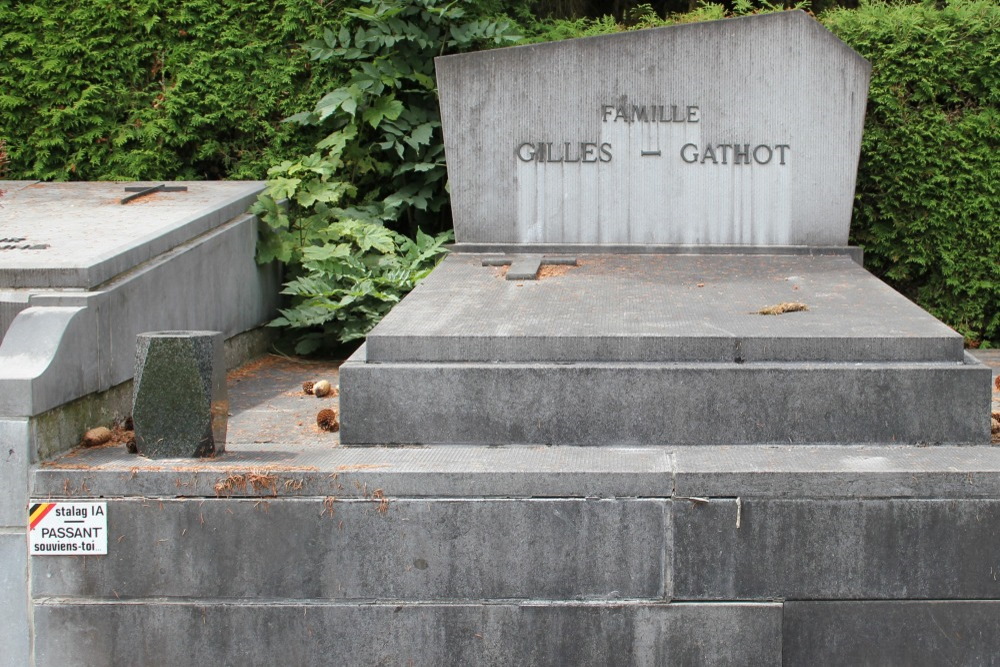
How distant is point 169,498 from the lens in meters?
4.20

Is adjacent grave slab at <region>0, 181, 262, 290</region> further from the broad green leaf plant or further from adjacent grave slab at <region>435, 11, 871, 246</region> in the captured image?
adjacent grave slab at <region>435, 11, 871, 246</region>

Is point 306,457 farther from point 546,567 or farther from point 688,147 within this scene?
point 688,147

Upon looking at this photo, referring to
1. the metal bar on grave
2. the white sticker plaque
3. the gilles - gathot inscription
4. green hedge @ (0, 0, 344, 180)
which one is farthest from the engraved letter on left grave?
green hedge @ (0, 0, 344, 180)

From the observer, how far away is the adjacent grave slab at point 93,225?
507 cm

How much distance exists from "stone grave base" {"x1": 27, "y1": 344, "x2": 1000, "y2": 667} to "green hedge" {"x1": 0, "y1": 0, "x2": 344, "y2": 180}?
453 centimetres

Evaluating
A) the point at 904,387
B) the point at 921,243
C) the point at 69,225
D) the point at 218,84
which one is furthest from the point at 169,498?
the point at 921,243

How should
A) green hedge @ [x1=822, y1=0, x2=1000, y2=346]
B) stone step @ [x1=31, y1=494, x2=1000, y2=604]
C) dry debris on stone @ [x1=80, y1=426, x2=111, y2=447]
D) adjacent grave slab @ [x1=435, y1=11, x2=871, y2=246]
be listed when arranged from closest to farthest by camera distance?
stone step @ [x1=31, y1=494, x2=1000, y2=604] < dry debris on stone @ [x1=80, y1=426, x2=111, y2=447] < adjacent grave slab @ [x1=435, y1=11, x2=871, y2=246] < green hedge @ [x1=822, y1=0, x2=1000, y2=346]

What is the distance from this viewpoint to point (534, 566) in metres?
4.15

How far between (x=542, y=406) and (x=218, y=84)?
189 inches

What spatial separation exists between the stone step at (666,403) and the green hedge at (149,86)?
4.08m

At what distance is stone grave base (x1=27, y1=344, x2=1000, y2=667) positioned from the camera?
4109 mm

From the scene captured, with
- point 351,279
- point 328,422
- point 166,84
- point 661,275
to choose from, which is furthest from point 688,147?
point 166,84

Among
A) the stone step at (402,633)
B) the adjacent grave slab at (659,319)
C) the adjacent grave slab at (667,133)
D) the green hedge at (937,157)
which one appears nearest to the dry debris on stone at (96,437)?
the stone step at (402,633)

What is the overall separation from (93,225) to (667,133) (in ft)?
11.6
